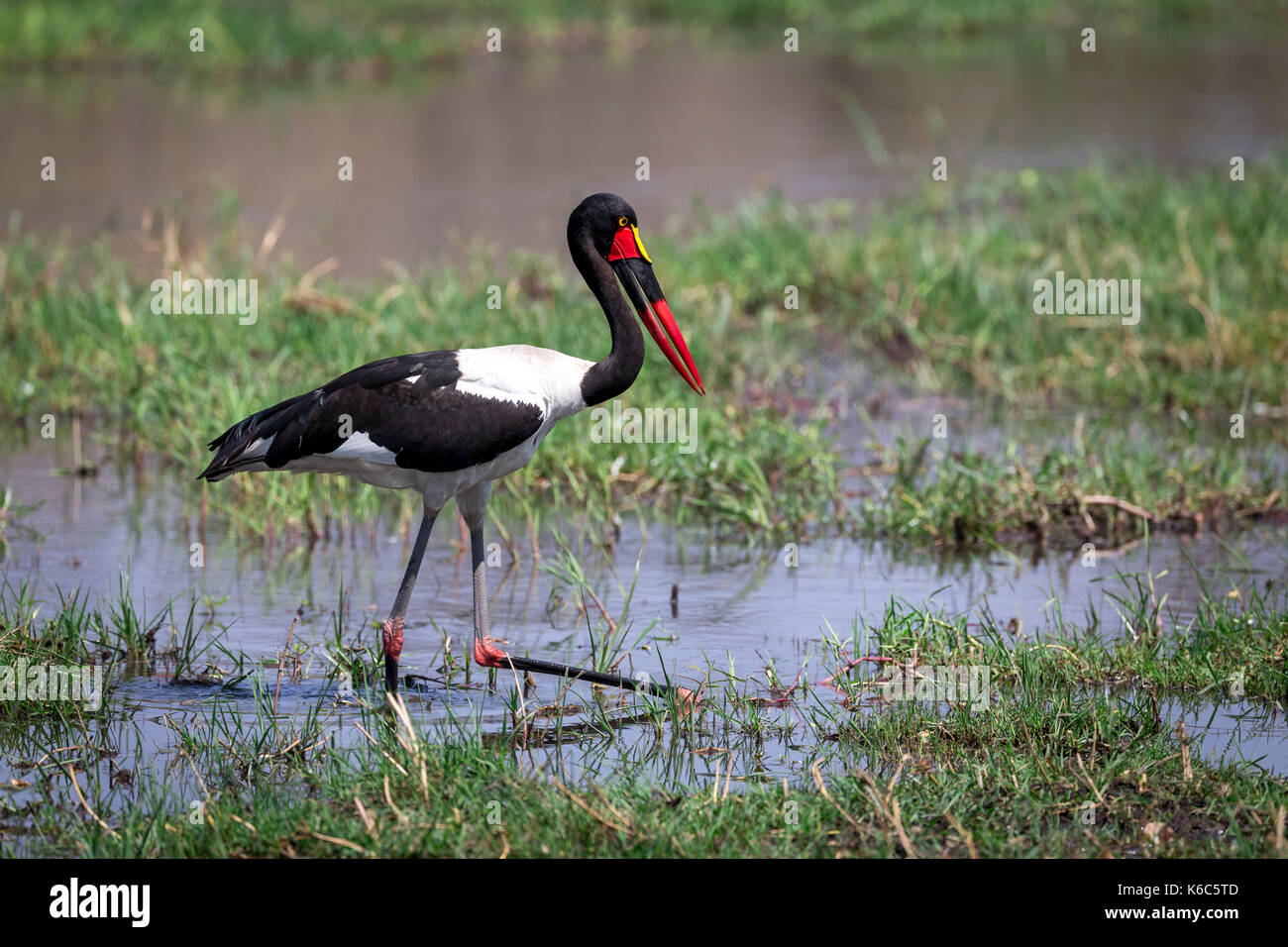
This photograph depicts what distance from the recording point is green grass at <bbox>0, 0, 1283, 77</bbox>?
22.6 m

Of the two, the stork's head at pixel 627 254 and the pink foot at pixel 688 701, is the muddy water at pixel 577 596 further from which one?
the stork's head at pixel 627 254

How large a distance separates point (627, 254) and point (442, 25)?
21.0 metres

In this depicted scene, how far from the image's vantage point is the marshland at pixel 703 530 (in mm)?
4871

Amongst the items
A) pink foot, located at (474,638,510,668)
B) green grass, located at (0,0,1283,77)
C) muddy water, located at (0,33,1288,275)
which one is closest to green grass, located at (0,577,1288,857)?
pink foot, located at (474,638,510,668)

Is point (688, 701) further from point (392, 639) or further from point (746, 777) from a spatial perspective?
point (392, 639)

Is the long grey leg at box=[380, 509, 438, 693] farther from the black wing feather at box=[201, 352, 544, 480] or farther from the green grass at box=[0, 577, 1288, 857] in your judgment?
the black wing feather at box=[201, 352, 544, 480]

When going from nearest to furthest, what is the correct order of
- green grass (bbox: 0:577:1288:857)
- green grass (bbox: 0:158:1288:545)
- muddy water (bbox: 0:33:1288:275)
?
green grass (bbox: 0:577:1288:857), green grass (bbox: 0:158:1288:545), muddy water (bbox: 0:33:1288:275)

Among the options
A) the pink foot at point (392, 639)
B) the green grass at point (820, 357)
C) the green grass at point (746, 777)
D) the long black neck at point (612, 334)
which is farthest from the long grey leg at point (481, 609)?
the green grass at point (820, 357)

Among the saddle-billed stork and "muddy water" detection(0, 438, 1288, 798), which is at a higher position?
the saddle-billed stork

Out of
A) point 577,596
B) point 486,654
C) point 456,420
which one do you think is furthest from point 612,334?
point 577,596

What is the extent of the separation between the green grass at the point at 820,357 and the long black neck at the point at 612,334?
1.86 m

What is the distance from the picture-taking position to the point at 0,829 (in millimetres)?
4746

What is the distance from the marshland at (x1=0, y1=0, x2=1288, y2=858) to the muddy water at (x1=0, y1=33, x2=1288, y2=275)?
0.15 metres
